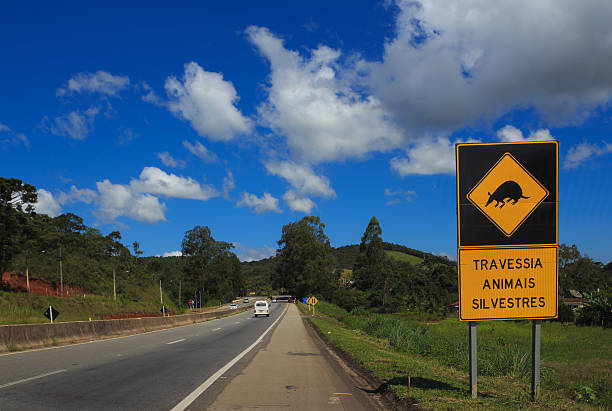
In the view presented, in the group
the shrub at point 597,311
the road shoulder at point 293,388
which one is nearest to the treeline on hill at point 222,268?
the shrub at point 597,311

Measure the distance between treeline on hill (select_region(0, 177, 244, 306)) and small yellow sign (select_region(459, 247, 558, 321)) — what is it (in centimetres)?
5128

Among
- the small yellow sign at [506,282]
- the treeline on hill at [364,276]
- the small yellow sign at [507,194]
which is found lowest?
the treeline on hill at [364,276]

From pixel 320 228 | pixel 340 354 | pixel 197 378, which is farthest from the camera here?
pixel 320 228

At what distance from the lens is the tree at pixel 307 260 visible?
114 meters

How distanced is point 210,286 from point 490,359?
125156 millimetres

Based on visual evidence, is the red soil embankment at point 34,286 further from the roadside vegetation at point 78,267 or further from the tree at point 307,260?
the tree at point 307,260

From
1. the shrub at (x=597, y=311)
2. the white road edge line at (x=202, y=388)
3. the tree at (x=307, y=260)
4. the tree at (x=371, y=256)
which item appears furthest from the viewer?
the tree at (x=307, y=260)

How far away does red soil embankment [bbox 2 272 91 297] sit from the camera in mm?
52219

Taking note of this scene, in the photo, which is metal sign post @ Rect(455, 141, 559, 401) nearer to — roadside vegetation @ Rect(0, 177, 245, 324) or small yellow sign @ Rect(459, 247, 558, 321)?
small yellow sign @ Rect(459, 247, 558, 321)

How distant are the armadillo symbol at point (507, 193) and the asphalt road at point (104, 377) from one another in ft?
19.6

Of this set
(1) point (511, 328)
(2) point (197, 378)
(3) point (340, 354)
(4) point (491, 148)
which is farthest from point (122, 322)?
(1) point (511, 328)

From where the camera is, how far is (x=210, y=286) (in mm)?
132875

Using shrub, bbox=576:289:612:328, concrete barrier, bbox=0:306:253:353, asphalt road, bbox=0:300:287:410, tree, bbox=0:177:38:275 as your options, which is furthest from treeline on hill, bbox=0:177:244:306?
shrub, bbox=576:289:612:328

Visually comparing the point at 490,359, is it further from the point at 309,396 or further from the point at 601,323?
the point at 601,323
